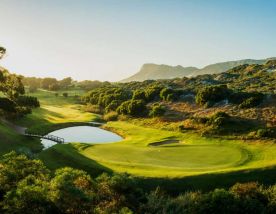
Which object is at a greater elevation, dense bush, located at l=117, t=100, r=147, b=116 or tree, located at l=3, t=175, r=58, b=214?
dense bush, located at l=117, t=100, r=147, b=116

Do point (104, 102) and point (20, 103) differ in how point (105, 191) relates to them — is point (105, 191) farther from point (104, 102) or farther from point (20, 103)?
point (104, 102)

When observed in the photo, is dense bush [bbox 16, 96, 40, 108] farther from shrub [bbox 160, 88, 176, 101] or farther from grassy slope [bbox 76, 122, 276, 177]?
grassy slope [bbox 76, 122, 276, 177]

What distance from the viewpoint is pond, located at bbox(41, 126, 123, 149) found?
7488 cm

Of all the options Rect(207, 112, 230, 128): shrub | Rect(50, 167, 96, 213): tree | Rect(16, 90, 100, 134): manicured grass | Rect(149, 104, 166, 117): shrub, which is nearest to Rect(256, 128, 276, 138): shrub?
Rect(207, 112, 230, 128): shrub

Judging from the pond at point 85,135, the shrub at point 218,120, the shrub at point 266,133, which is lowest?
the pond at point 85,135

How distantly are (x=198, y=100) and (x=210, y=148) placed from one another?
112 feet

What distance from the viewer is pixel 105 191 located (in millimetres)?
27953

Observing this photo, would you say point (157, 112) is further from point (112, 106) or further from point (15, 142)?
point (15, 142)

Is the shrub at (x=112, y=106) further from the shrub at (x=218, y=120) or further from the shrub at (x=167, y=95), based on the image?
the shrub at (x=218, y=120)

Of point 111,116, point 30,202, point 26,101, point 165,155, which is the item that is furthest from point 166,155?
point 26,101

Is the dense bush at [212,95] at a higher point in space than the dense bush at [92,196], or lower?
higher

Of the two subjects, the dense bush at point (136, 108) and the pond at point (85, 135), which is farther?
the dense bush at point (136, 108)

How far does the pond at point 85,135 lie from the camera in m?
74.9

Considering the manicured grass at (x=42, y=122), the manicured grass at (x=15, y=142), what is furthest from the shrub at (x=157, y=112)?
the manicured grass at (x=15, y=142)
